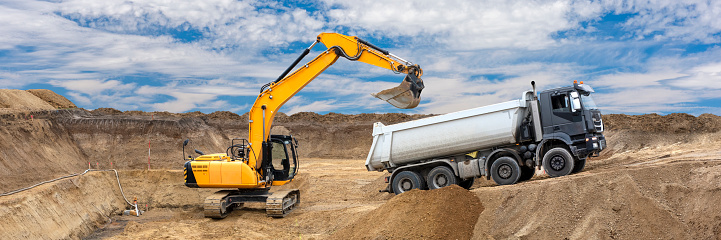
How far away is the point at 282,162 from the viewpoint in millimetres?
13797

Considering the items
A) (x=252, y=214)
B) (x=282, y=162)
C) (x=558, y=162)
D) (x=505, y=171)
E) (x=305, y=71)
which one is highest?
(x=305, y=71)

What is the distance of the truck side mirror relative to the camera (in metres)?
11.7

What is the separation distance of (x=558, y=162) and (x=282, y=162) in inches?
291

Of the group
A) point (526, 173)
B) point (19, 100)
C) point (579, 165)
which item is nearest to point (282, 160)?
point (526, 173)

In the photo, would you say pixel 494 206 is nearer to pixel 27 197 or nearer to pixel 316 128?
pixel 27 197

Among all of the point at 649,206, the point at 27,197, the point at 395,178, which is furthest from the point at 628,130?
the point at 27,197

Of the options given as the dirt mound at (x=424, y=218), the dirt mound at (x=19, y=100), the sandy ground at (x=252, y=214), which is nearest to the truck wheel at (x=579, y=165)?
the dirt mound at (x=424, y=218)

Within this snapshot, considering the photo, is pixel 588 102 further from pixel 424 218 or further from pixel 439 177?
pixel 424 218

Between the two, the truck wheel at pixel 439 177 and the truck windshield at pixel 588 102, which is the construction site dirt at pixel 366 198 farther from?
the truck windshield at pixel 588 102

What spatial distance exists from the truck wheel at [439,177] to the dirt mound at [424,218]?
292 centimetres

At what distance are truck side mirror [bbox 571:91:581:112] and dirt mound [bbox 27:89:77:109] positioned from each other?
39763 mm

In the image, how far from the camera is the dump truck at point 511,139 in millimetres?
11812

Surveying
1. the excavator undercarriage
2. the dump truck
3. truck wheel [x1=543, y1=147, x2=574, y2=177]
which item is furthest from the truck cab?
the excavator undercarriage

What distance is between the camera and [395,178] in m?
13.1
